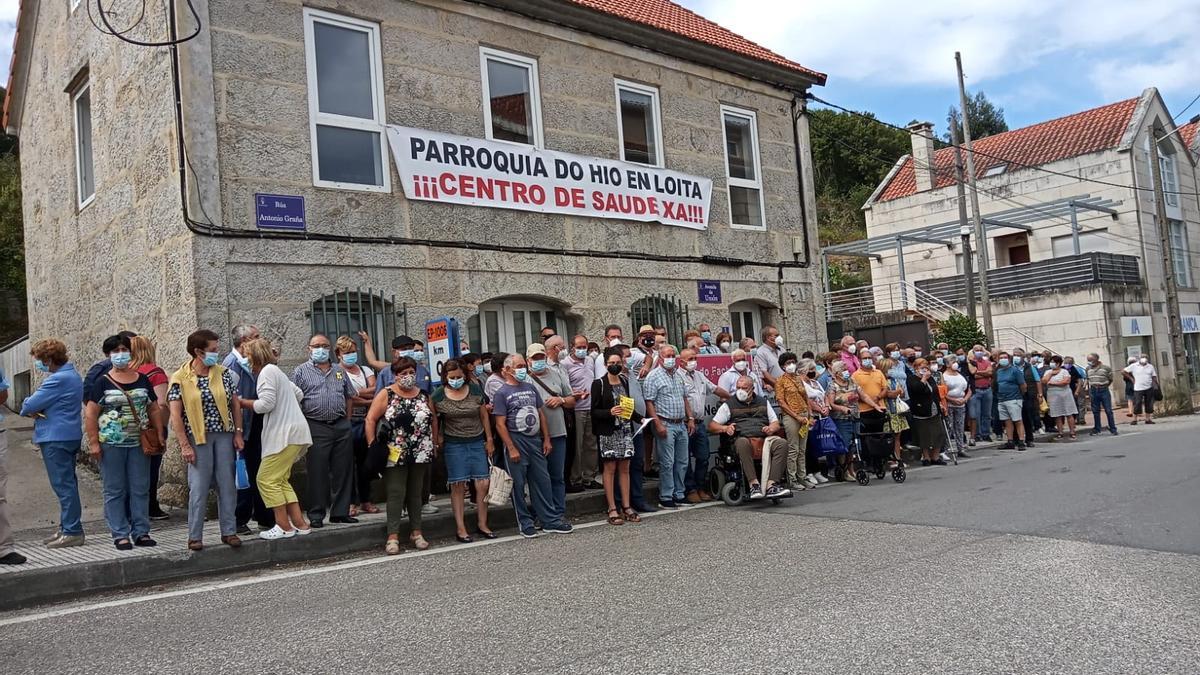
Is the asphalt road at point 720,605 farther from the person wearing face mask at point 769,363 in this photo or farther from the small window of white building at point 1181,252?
the small window of white building at point 1181,252

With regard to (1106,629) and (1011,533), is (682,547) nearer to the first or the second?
(1011,533)

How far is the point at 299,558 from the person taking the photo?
25.0 feet

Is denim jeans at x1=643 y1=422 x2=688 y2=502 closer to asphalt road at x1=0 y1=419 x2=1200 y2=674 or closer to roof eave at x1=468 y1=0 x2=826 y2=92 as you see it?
asphalt road at x1=0 y1=419 x2=1200 y2=674

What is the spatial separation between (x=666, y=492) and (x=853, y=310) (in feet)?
Answer: 80.2

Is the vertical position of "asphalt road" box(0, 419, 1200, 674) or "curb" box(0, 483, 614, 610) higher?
"curb" box(0, 483, 614, 610)

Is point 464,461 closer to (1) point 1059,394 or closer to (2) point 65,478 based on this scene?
(2) point 65,478

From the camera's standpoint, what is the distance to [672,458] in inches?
380

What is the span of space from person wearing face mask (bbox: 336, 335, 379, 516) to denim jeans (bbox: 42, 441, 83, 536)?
232 centimetres

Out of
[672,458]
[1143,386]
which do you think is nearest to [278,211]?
[672,458]

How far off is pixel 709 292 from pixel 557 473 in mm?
6307

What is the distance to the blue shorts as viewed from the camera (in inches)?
319

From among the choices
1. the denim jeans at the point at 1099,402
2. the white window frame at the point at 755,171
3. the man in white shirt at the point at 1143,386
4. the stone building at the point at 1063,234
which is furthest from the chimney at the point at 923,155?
the white window frame at the point at 755,171

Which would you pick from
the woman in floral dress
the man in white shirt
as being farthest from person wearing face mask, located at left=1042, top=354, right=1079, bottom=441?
the woman in floral dress

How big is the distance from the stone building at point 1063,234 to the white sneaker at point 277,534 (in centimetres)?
2361
